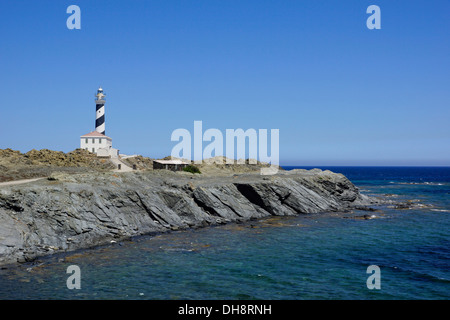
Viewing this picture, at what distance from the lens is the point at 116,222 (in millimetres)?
33531

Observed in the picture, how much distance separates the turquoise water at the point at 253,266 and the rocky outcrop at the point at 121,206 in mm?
2225

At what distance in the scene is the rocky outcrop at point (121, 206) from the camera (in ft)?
91.4

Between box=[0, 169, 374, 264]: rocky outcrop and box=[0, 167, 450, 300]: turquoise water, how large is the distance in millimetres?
2225

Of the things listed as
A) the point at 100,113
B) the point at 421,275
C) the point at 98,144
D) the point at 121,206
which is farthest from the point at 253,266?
the point at 100,113

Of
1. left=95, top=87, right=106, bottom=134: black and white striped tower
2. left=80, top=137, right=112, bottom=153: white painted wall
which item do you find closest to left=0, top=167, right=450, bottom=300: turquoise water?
left=80, top=137, right=112, bottom=153: white painted wall

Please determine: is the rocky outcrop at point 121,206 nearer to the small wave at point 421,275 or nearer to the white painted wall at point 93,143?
the small wave at point 421,275

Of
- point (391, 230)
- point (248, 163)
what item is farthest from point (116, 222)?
point (248, 163)

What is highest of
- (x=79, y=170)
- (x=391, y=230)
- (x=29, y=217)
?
(x=79, y=170)

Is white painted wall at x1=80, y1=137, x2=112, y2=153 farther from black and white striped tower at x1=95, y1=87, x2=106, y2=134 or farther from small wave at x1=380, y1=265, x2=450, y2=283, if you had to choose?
small wave at x1=380, y1=265, x2=450, y2=283

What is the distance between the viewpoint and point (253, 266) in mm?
24938

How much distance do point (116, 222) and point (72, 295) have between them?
14.6 meters

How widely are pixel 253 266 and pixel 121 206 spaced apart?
54.8 feet

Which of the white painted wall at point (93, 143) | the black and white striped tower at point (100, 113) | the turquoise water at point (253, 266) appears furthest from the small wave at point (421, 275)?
the black and white striped tower at point (100, 113)
